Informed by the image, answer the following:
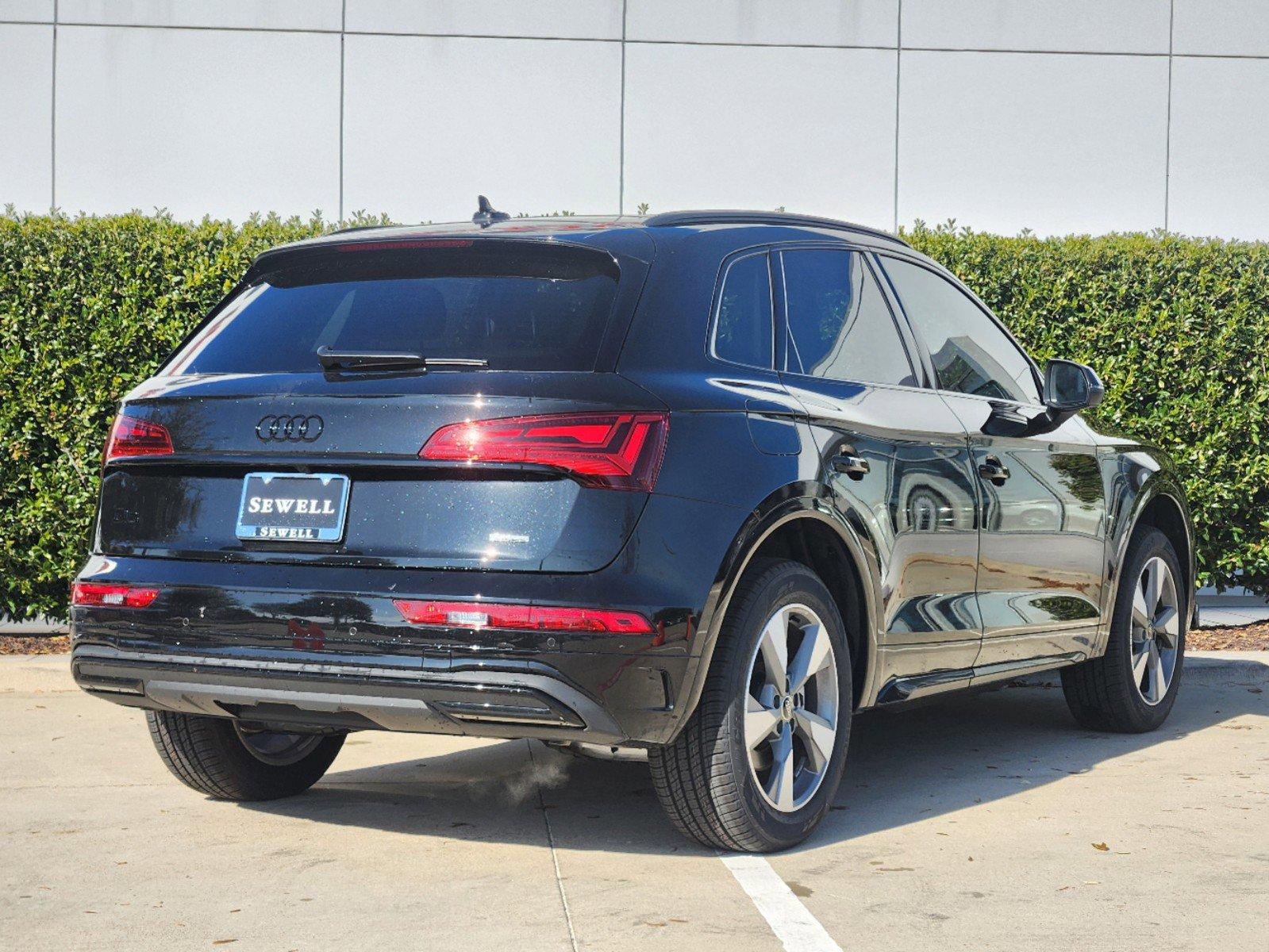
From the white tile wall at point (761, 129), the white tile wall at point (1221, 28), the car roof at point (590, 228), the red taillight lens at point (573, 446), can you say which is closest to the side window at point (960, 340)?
the car roof at point (590, 228)

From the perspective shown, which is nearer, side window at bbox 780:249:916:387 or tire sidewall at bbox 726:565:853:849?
tire sidewall at bbox 726:565:853:849

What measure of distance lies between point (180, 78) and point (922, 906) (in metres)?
9.83

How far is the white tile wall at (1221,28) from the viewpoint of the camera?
12.9 metres

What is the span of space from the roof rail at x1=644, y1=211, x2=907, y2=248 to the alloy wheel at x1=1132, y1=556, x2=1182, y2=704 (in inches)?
87.9

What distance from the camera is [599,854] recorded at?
4867mm

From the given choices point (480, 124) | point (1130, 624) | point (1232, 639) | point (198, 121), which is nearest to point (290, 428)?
point (1130, 624)

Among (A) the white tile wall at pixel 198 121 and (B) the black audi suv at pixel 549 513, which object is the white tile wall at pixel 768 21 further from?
(B) the black audi suv at pixel 549 513

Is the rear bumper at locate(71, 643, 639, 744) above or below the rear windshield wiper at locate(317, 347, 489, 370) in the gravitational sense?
Answer: below

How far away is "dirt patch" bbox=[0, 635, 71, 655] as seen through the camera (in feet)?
29.9

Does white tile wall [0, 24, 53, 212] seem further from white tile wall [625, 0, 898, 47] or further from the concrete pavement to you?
the concrete pavement

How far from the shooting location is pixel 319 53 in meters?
A: 12.4

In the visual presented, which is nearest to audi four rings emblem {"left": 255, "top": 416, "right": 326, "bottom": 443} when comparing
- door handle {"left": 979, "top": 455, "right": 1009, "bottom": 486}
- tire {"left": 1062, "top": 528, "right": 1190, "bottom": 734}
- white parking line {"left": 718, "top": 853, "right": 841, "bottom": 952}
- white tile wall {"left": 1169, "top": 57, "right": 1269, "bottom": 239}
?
white parking line {"left": 718, "top": 853, "right": 841, "bottom": 952}

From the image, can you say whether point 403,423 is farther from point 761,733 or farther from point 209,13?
point 209,13

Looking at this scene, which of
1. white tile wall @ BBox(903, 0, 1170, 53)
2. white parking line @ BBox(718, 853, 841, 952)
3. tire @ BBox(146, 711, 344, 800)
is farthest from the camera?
white tile wall @ BBox(903, 0, 1170, 53)
